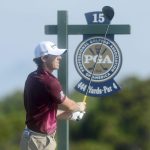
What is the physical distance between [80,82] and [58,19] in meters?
0.89

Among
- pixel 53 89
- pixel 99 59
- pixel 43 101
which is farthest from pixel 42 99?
pixel 99 59

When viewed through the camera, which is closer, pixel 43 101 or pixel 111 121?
pixel 43 101

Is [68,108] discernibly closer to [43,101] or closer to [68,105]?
[68,105]

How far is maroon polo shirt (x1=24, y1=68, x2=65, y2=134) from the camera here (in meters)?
13.6

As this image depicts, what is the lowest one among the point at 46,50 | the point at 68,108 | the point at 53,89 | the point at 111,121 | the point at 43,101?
the point at 111,121

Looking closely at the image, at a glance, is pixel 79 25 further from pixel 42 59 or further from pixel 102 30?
pixel 42 59

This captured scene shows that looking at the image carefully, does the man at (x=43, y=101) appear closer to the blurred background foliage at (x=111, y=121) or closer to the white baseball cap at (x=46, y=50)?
the white baseball cap at (x=46, y=50)

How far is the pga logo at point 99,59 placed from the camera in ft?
53.8

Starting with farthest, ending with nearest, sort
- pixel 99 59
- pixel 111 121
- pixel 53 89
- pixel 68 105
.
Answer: pixel 111 121, pixel 99 59, pixel 68 105, pixel 53 89

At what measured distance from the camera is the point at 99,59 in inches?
→ 643

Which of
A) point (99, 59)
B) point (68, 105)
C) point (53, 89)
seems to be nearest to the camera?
point (53, 89)

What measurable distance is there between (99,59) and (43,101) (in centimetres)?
275

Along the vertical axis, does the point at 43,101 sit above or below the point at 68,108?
above

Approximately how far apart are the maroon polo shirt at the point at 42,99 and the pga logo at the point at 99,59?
263cm
